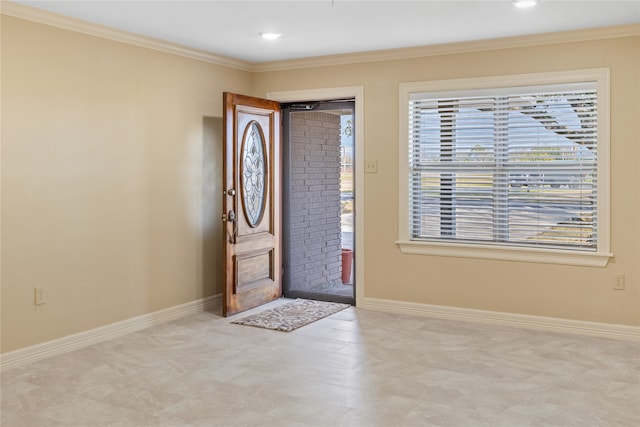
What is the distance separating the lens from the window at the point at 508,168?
15.3 feet

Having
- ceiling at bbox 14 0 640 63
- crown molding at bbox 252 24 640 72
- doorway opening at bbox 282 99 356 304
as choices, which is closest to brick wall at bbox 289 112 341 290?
doorway opening at bbox 282 99 356 304

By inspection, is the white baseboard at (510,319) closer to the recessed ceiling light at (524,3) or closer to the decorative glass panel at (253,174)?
the decorative glass panel at (253,174)

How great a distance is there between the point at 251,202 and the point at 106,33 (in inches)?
75.0

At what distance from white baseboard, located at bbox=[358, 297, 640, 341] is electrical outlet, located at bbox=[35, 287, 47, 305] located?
2699mm

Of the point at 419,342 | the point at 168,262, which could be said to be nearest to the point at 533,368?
the point at 419,342

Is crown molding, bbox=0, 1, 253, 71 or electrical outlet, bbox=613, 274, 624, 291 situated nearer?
crown molding, bbox=0, 1, 253, 71

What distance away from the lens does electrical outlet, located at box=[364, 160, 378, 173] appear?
215 inches

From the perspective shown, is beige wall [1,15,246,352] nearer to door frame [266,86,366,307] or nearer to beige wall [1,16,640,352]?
beige wall [1,16,640,352]

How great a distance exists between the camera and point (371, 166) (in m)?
5.48

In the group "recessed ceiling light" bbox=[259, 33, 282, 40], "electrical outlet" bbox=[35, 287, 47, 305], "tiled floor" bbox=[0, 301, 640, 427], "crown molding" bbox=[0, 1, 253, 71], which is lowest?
"tiled floor" bbox=[0, 301, 640, 427]

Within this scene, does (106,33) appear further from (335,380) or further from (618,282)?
(618,282)

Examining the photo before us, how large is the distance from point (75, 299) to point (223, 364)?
1.23m

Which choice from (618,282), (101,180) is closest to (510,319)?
(618,282)

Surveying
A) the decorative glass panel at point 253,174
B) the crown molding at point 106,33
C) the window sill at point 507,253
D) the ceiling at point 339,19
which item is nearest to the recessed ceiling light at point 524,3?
the ceiling at point 339,19
